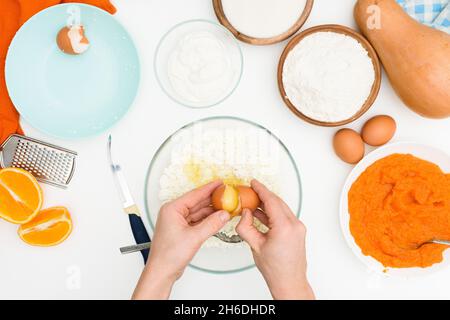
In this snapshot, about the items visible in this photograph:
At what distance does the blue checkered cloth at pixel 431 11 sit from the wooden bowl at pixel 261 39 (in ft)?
0.76

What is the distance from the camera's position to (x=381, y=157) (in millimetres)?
947

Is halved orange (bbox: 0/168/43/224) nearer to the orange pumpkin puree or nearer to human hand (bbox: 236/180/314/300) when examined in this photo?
human hand (bbox: 236/180/314/300)

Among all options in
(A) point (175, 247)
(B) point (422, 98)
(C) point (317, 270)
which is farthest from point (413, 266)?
(A) point (175, 247)

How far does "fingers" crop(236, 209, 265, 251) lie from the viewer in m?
0.77

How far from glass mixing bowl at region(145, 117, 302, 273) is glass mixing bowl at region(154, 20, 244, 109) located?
0.06m

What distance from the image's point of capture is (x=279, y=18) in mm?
907

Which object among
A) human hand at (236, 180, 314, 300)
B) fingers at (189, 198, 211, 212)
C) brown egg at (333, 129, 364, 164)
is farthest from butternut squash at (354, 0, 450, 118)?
fingers at (189, 198, 211, 212)

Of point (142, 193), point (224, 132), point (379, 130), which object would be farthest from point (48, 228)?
point (379, 130)

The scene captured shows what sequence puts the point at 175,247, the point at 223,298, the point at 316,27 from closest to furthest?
the point at 175,247, the point at 316,27, the point at 223,298

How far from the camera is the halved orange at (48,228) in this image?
95 centimetres

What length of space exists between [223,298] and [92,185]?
0.42m

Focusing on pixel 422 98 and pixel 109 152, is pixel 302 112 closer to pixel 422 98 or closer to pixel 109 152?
pixel 422 98

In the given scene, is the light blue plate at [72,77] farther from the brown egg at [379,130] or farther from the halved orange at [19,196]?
the brown egg at [379,130]

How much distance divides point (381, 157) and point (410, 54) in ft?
0.77
